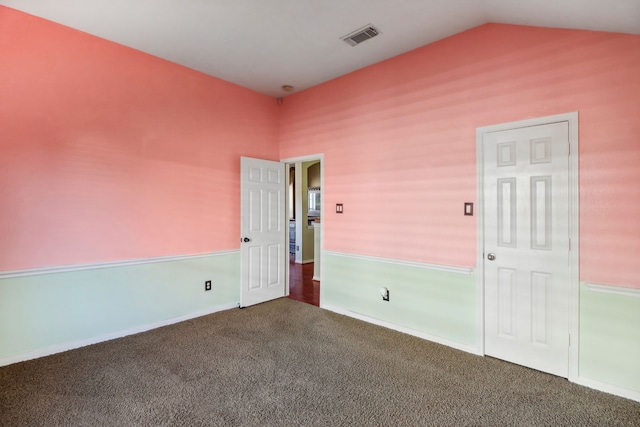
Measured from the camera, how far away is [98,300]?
9.29ft

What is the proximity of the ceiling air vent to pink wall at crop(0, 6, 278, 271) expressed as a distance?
1763 millimetres

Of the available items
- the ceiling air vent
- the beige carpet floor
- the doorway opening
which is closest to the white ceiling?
the ceiling air vent

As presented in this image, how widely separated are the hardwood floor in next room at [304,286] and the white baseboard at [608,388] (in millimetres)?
2669

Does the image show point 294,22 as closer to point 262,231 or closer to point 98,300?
point 262,231

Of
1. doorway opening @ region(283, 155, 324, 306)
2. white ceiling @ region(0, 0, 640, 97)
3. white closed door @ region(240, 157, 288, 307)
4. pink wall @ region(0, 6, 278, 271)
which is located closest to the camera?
white ceiling @ region(0, 0, 640, 97)

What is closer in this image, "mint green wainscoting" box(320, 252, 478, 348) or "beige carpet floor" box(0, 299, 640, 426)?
"beige carpet floor" box(0, 299, 640, 426)

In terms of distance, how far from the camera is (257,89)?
4.07 m

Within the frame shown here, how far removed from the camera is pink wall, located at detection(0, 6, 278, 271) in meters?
2.44

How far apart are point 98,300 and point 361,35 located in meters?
3.55

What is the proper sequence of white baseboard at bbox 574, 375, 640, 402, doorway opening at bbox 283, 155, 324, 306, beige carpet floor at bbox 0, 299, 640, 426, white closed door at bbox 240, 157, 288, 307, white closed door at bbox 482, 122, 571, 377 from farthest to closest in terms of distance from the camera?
doorway opening at bbox 283, 155, 324, 306 → white closed door at bbox 240, 157, 288, 307 → white closed door at bbox 482, 122, 571, 377 → white baseboard at bbox 574, 375, 640, 402 → beige carpet floor at bbox 0, 299, 640, 426

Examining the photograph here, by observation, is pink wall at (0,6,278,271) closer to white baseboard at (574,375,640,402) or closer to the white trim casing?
the white trim casing

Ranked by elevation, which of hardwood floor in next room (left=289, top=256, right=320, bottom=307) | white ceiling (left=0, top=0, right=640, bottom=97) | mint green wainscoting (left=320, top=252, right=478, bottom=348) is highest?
white ceiling (left=0, top=0, right=640, bottom=97)

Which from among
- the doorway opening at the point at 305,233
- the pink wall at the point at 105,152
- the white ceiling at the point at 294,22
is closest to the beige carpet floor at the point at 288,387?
the pink wall at the point at 105,152

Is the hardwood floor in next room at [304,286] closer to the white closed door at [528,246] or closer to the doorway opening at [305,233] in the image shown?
the doorway opening at [305,233]
